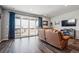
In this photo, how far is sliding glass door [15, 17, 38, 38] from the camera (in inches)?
335

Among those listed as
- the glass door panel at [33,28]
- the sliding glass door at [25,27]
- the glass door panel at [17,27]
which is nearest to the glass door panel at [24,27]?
the sliding glass door at [25,27]

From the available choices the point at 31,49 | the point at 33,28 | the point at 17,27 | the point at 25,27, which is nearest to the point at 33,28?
the point at 33,28

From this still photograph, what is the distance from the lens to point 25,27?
30.2ft

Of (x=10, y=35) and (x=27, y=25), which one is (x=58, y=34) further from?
(x=27, y=25)

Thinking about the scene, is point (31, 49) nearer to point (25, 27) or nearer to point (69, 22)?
point (69, 22)

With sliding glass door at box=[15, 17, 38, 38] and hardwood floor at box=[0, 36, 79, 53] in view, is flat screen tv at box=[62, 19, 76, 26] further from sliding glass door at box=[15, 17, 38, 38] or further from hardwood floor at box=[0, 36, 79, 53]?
A: hardwood floor at box=[0, 36, 79, 53]

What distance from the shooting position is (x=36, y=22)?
10.1 m

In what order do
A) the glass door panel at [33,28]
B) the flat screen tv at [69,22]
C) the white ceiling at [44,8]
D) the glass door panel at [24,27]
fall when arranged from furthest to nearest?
the glass door panel at [33,28] < the glass door panel at [24,27] < the flat screen tv at [69,22] < the white ceiling at [44,8]

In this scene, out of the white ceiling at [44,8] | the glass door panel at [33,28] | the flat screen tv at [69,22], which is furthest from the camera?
the glass door panel at [33,28]

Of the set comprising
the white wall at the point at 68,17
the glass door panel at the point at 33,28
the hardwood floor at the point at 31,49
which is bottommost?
the hardwood floor at the point at 31,49

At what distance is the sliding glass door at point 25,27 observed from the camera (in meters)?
8.51

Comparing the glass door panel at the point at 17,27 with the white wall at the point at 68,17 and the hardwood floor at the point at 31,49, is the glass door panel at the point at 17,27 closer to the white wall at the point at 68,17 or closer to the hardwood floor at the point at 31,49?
the hardwood floor at the point at 31,49
